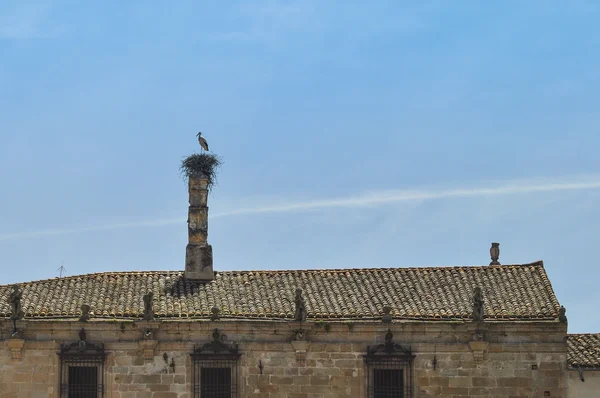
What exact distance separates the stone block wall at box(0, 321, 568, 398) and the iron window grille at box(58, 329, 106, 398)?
172mm

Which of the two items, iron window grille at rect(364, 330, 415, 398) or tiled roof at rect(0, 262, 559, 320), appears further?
tiled roof at rect(0, 262, 559, 320)

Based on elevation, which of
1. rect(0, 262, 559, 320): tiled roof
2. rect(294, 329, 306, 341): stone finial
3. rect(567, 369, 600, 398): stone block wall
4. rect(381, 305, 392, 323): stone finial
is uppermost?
Answer: rect(0, 262, 559, 320): tiled roof

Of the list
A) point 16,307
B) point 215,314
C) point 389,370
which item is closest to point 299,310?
point 215,314

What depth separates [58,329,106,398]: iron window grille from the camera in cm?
3195

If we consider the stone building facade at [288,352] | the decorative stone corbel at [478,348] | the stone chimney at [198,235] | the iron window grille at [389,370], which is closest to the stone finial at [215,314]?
the stone building facade at [288,352]

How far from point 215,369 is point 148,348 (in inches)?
68.0

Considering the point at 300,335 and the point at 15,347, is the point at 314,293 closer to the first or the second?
the point at 300,335

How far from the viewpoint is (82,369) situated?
32.1m

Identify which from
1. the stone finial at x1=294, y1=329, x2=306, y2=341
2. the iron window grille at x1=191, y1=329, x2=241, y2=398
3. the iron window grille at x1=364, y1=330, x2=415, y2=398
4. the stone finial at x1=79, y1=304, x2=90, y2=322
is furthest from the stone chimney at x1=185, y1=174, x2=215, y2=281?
the iron window grille at x1=364, y1=330, x2=415, y2=398

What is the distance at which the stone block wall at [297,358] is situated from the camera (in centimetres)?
3183

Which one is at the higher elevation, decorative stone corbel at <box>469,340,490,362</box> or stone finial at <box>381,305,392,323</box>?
stone finial at <box>381,305,392,323</box>

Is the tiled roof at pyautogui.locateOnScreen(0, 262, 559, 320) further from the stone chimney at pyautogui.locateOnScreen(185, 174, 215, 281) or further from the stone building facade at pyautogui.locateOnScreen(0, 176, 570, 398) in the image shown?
the stone chimney at pyautogui.locateOnScreen(185, 174, 215, 281)

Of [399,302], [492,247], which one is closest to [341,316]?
[399,302]

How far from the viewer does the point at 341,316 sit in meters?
32.2
